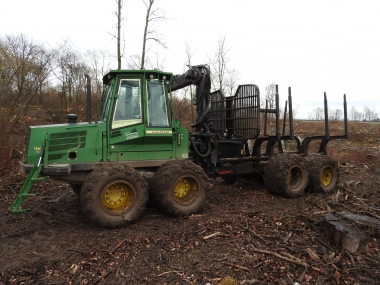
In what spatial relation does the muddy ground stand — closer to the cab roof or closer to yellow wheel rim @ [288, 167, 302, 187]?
yellow wheel rim @ [288, 167, 302, 187]

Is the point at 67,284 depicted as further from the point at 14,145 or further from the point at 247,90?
the point at 14,145

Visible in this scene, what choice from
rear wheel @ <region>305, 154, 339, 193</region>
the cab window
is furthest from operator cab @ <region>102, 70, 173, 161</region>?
rear wheel @ <region>305, 154, 339, 193</region>

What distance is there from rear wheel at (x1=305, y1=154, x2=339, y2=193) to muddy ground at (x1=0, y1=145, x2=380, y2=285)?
1.02 m

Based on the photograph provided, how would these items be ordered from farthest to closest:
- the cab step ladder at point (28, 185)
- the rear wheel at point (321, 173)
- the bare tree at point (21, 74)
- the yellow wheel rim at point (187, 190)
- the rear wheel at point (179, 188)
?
the bare tree at point (21, 74) < the rear wheel at point (321, 173) < the yellow wheel rim at point (187, 190) < the rear wheel at point (179, 188) < the cab step ladder at point (28, 185)

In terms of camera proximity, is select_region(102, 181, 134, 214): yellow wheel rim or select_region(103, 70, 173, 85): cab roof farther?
select_region(103, 70, 173, 85): cab roof

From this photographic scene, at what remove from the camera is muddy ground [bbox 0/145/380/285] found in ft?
12.5

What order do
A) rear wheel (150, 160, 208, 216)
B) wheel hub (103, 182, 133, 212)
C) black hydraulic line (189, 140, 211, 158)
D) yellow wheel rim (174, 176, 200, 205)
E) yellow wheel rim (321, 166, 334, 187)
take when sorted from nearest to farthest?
wheel hub (103, 182, 133, 212), rear wheel (150, 160, 208, 216), yellow wheel rim (174, 176, 200, 205), black hydraulic line (189, 140, 211, 158), yellow wheel rim (321, 166, 334, 187)

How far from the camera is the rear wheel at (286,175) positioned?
7.17m

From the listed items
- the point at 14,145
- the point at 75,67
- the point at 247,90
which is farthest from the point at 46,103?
the point at 247,90

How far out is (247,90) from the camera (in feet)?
25.7

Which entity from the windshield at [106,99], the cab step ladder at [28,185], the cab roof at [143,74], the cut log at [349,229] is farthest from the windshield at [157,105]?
the cut log at [349,229]

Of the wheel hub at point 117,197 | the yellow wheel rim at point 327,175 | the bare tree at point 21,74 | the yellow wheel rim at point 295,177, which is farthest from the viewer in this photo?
the bare tree at point 21,74

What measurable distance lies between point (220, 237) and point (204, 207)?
5.48ft

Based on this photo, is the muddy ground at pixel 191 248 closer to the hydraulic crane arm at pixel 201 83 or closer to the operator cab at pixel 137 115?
the operator cab at pixel 137 115
